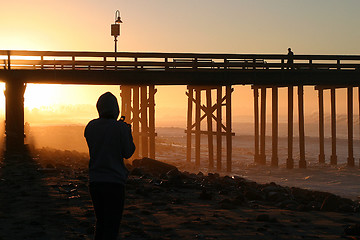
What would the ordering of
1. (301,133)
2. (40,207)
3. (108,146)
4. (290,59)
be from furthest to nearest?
(301,133) < (290,59) < (40,207) < (108,146)

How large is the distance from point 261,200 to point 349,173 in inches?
529

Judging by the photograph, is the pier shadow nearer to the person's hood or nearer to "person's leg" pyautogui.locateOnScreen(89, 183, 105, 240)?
"person's leg" pyautogui.locateOnScreen(89, 183, 105, 240)

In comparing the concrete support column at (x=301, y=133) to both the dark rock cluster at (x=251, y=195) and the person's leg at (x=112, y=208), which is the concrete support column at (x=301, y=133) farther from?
the person's leg at (x=112, y=208)

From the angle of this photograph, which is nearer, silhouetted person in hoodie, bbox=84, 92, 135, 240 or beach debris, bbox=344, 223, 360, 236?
silhouetted person in hoodie, bbox=84, 92, 135, 240

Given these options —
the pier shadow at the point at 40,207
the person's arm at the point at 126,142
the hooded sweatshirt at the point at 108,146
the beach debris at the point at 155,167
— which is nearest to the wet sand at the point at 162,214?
the pier shadow at the point at 40,207

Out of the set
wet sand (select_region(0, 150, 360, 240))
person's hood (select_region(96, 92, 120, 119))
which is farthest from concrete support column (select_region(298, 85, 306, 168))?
person's hood (select_region(96, 92, 120, 119))

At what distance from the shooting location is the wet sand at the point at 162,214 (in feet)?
25.9

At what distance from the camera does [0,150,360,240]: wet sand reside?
791cm

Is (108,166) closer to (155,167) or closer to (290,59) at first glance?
(155,167)

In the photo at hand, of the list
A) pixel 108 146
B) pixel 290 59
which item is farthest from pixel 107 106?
pixel 290 59

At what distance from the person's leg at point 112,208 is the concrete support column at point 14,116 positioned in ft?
51.3

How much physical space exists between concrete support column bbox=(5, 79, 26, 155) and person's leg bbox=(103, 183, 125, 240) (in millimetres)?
15651

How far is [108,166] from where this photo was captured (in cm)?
507

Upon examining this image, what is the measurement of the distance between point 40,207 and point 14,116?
36.9ft
